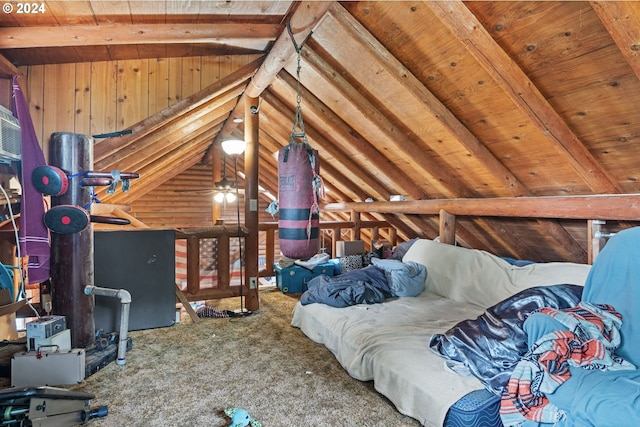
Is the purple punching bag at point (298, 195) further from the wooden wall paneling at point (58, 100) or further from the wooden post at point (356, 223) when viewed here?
the wooden post at point (356, 223)

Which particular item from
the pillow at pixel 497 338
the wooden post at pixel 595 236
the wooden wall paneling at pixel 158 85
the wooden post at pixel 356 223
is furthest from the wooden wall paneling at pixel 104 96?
the wooden post at pixel 356 223

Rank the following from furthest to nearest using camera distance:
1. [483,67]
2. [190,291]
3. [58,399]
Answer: [190,291] → [483,67] → [58,399]

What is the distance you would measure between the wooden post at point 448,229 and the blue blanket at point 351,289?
0.77 m

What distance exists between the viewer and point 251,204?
3.39 meters

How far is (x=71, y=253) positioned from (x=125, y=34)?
1.38m

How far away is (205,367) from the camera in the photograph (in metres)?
2.25

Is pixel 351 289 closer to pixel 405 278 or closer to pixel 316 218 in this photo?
pixel 405 278

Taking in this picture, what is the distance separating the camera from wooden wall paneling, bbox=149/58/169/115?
2664mm

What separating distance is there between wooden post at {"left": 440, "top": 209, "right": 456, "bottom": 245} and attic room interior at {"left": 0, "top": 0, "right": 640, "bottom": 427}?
2 cm

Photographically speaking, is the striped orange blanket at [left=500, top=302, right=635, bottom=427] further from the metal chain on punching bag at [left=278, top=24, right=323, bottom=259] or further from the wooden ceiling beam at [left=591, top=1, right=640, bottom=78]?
the metal chain on punching bag at [left=278, top=24, right=323, bottom=259]

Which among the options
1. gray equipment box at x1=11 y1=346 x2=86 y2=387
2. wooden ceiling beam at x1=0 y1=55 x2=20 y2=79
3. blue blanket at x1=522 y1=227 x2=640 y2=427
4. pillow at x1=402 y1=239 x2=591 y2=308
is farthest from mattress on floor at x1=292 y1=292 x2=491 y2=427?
wooden ceiling beam at x1=0 y1=55 x2=20 y2=79

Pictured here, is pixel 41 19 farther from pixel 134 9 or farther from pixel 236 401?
pixel 236 401

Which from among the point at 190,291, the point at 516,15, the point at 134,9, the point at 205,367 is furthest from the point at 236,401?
the point at 516,15

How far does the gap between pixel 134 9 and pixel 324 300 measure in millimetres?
2319
